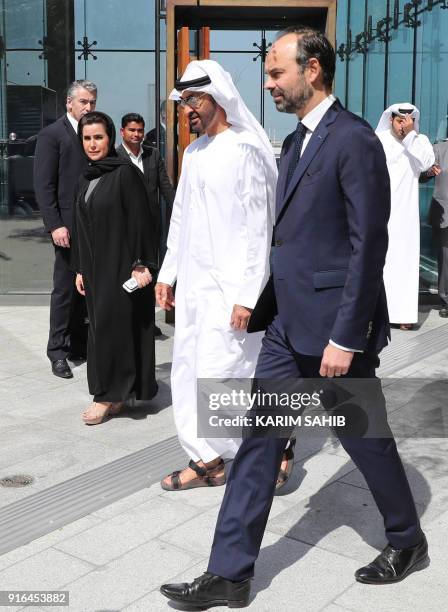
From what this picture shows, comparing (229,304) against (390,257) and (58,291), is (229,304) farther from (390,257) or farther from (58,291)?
(390,257)

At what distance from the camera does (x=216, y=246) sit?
4.11m

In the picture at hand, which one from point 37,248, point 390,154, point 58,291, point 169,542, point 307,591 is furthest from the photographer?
point 37,248

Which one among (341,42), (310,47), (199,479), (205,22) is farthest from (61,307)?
(341,42)

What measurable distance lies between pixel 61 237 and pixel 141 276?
4.63ft

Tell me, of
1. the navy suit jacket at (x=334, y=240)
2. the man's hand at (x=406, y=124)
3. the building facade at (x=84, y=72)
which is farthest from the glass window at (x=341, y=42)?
the navy suit jacket at (x=334, y=240)

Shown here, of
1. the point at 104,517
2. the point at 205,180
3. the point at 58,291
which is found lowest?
the point at 104,517

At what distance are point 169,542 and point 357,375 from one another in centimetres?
105

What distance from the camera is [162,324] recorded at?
26.5ft

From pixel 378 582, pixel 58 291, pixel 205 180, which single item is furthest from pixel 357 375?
pixel 58 291

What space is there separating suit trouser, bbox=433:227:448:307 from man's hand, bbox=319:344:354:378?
5.69 metres

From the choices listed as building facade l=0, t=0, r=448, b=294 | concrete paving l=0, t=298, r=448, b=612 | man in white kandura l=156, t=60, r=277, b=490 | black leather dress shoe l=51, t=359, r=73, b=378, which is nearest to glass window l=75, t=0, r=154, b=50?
building facade l=0, t=0, r=448, b=294

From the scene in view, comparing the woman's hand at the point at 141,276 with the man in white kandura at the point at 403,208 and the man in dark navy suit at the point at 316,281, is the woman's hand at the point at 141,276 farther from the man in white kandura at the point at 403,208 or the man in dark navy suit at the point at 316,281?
the man in white kandura at the point at 403,208

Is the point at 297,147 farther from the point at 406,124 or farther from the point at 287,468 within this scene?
the point at 406,124

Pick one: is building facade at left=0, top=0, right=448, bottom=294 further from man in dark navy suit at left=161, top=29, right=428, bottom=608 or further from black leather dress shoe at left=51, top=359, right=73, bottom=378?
man in dark navy suit at left=161, top=29, right=428, bottom=608
